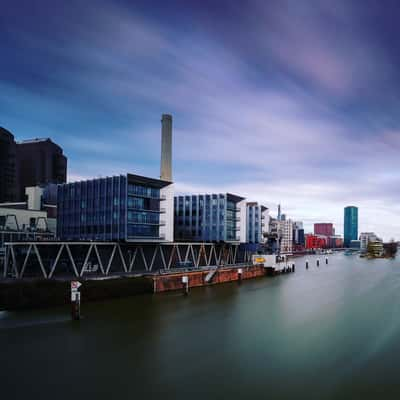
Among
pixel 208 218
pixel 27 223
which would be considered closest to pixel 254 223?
pixel 208 218

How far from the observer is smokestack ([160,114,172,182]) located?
88.0 m

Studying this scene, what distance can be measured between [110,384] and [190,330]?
12.2 m

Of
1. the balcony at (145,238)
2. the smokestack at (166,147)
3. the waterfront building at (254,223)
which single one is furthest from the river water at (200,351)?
the smokestack at (166,147)

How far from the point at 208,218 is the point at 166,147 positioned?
72.7ft

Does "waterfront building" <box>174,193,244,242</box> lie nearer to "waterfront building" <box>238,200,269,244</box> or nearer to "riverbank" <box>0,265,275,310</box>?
"waterfront building" <box>238,200,269,244</box>

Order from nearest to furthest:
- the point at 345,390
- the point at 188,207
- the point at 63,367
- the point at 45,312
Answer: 1. the point at 345,390
2. the point at 63,367
3. the point at 45,312
4. the point at 188,207

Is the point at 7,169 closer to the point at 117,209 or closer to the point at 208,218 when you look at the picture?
the point at 208,218

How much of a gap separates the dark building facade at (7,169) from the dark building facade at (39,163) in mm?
29121

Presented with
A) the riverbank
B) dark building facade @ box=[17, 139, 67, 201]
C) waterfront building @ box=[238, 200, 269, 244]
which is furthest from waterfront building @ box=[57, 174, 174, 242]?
dark building facade @ box=[17, 139, 67, 201]

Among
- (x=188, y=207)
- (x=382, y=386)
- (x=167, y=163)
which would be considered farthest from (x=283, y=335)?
(x=167, y=163)

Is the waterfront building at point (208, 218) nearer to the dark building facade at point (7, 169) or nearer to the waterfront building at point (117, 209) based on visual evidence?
the waterfront building at point (117, 209)

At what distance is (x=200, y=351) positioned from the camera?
25656mm

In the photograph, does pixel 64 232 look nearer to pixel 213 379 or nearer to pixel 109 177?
pixel 109 177

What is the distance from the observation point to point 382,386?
2003 centimetres
